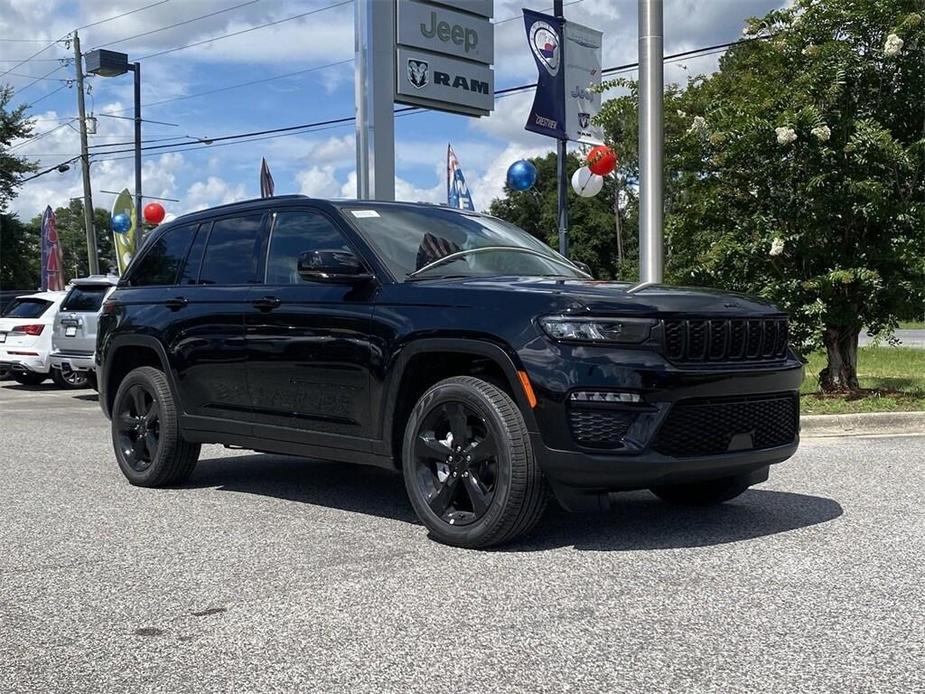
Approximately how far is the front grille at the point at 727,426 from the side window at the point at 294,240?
2286 mm

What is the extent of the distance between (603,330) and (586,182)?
1343cm

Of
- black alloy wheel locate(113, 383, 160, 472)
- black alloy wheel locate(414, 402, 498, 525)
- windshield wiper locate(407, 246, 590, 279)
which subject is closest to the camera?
black alloy wheel locate(414, 402, 498, 525)

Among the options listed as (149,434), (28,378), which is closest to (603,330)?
(149,434)

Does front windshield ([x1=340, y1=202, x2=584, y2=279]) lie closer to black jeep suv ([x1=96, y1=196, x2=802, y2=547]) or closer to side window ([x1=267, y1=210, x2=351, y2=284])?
black jeep suv ([x1=96, y1=196, x2=802, y2=547])

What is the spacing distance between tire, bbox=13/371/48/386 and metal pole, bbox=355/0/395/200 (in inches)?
296

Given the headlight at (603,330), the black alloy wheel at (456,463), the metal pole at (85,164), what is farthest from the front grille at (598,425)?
the metal pole at (85,164)

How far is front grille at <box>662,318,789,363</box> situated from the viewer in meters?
5.17

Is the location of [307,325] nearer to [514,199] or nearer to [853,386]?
[853,386]

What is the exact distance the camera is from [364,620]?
4.21 metres

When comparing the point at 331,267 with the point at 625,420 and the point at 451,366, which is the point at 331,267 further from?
the point at 625,420

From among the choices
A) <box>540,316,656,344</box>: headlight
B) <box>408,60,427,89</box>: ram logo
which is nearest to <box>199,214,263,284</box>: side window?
<box>540,316,656,344</box>: headlight

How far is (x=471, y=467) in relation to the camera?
17.8 ft

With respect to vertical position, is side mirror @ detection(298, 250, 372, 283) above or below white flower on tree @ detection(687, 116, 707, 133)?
below

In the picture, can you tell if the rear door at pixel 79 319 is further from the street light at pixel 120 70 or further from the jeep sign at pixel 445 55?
the street light at pixel 120 70
